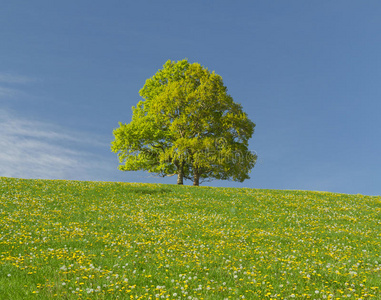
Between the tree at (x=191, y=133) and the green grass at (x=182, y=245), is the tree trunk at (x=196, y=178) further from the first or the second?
the green grass at (x=182, y=245)

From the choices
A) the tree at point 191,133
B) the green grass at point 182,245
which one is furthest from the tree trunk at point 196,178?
the green grass at point 182,245

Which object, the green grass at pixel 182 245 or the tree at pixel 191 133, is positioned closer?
the green grass at pixel 182 245

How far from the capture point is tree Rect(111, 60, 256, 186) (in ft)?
119

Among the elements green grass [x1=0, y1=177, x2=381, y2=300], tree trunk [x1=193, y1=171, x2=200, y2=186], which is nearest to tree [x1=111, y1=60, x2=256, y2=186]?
Answer: tree trunk [x1=193, y1=171, x2=200, y2=186]

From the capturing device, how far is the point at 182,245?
12992 millimetres

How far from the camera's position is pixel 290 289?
27.8ft

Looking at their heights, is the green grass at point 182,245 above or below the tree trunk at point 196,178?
below

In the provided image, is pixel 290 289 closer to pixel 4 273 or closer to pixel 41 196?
pixel 4 273

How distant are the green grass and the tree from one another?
36.3ft

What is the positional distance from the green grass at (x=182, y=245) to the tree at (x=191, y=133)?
36.3 feet

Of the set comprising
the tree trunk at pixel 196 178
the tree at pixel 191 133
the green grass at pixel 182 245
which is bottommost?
the green grass at pixel 182 245

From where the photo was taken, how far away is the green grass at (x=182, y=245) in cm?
841

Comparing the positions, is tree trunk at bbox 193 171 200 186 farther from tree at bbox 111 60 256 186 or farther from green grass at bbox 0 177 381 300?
green grass at bbox 0 177 381 300

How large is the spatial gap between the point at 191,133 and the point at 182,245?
25.6 metres
